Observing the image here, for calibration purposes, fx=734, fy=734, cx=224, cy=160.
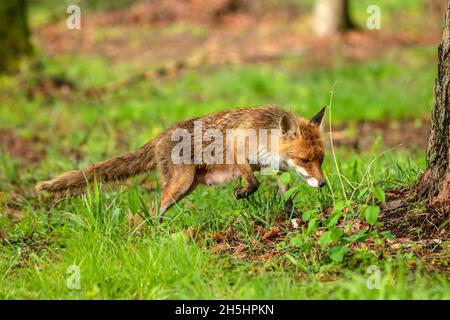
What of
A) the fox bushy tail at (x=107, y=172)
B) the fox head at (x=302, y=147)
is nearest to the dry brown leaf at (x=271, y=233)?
the fox head at (x=302, y=147)

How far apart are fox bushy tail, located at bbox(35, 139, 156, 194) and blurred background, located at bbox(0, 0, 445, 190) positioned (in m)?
1.40

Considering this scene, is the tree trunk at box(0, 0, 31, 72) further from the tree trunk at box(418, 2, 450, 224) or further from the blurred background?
the tree trunk at box(418, 2, 450, 224)

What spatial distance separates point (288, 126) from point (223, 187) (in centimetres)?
130

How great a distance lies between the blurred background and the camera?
39.4 ft

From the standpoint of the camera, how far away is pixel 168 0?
25594mm

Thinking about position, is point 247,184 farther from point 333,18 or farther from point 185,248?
point 333,18

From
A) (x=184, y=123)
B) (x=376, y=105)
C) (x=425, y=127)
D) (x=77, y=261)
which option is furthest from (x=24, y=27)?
(x=77, y=261)

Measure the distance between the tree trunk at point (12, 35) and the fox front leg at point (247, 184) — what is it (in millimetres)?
10355

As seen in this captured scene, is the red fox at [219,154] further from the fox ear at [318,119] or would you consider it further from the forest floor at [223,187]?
the forest floor at [223,187]

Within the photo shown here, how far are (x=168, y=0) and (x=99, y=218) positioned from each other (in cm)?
2018

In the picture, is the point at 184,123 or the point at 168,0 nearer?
the point at 184,123

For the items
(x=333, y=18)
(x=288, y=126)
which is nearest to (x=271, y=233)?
(x=288, y=126)

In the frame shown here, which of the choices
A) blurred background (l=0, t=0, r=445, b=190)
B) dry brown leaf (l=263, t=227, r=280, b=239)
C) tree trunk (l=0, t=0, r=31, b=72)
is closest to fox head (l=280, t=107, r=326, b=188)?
dry brown leaf (l=263, t=227, r=280, b=239)
